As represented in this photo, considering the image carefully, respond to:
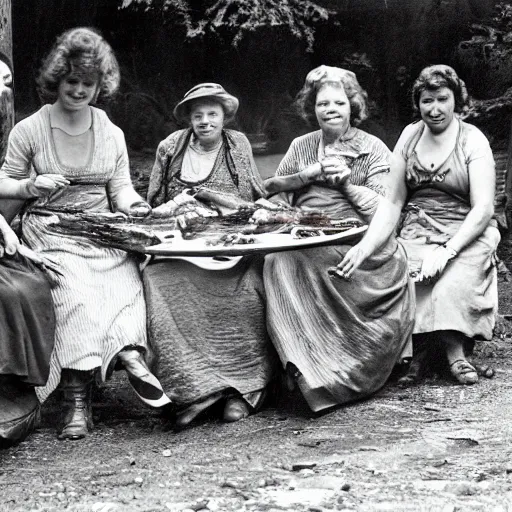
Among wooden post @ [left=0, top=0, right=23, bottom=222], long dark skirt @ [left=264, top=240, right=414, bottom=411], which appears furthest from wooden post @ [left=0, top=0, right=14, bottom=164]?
long dark skirt @ [left=264, top=240, right=414, bottom=411]

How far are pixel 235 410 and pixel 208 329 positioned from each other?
460 mm

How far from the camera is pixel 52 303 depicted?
5711 mm

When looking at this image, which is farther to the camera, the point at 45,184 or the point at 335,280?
the point at 335,280

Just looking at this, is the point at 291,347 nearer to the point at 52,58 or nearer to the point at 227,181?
the point at 227,181

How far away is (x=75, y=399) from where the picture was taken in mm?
5816

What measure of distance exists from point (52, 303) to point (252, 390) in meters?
1.18

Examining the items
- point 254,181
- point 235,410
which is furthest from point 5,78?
point 235,410

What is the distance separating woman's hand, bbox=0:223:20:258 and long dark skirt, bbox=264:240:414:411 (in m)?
1.40

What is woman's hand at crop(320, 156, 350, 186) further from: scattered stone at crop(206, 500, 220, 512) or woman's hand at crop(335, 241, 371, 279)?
scattered stone at crop(206, 500, 220, 512)

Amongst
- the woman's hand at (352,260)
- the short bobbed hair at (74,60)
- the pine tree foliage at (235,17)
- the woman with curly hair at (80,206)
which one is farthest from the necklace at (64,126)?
the pine tree foliage at (235,17)

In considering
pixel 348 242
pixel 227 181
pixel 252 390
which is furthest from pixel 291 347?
pixel 227 181

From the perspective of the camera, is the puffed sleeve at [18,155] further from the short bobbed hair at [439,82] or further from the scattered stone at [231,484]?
the short bobbed hair at [439,82]

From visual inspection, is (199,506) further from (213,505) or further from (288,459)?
(288,459)

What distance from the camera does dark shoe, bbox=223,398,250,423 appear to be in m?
5.99
